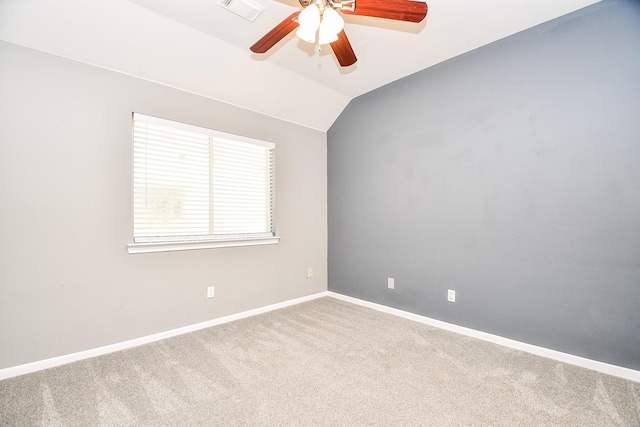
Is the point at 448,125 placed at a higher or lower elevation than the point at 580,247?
higher

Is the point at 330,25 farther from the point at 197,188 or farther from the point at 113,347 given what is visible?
the point at 113,347

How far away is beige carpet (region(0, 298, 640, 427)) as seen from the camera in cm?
150

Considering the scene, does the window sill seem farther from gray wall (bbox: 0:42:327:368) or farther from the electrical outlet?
the electrical outlet

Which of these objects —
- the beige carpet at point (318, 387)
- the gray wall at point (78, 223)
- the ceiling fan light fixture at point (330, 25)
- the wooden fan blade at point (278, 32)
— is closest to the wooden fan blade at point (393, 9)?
the ceiling fan light fixture at point (330, 25)

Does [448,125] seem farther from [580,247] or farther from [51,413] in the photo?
[51,413]

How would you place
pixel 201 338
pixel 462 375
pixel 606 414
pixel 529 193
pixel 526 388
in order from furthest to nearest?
pixel 201 338
pixel 529 193
pixel 462 375
pixel 526 388
pixel 606 414

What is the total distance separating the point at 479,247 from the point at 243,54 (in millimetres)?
2781

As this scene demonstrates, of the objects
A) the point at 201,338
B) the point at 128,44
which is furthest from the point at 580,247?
the point at 128,44

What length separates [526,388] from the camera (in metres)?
1.74

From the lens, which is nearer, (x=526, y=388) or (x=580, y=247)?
(x=526, y=388)

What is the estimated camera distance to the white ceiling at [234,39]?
1912 millimetres

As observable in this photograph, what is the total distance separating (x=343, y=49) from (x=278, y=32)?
16.8 inches

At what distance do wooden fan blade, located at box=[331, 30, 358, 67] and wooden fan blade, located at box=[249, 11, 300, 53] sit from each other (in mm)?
276

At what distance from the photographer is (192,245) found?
2.63 metres
